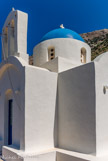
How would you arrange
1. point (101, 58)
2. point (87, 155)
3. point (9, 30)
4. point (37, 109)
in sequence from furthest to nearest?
point (9, 30), point (37, 109), point (101, 58), point (87, 155)

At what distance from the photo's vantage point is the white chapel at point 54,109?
18.2 feet

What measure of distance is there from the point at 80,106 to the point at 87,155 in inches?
69.2

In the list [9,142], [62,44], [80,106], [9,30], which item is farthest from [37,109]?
[9,30]

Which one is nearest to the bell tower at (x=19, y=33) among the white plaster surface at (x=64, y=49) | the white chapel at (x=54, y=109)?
the white chapel at (x=54, y=109)

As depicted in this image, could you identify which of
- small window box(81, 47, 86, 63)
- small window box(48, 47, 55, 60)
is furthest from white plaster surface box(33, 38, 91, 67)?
small window box(81, 47, 86, 63)

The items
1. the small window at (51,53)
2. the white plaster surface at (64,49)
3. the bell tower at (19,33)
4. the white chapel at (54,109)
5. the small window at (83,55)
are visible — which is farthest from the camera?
the small window at (83,55)

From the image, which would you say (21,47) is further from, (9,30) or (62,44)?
(62,44)

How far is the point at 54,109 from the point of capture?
23.1 ft

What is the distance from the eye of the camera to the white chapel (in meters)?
5.54

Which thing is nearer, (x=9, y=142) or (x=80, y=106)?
(x=80, y=106)

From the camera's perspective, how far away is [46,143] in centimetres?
653

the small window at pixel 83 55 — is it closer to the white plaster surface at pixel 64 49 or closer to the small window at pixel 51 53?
the white plaster surface at pixel 64 49

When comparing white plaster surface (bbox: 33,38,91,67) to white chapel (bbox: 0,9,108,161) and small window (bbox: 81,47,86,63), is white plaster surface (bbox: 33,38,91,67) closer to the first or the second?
small window (bbox: 81,47,86,63)

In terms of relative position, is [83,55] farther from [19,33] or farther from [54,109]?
[54,109]
